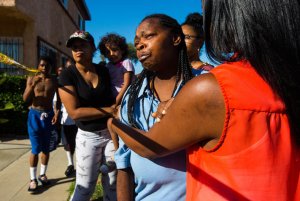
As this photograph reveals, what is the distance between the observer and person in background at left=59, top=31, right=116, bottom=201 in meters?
3.04

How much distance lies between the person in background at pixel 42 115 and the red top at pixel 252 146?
4.41 metres

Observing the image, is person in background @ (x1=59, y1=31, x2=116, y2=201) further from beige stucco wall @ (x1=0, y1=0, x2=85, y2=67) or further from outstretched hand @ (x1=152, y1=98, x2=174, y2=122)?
beige stucco wall @ (x1=0, y1=0, x2=85, y2=67)

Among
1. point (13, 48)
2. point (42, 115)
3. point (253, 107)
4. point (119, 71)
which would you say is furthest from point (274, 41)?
point (13, 48)

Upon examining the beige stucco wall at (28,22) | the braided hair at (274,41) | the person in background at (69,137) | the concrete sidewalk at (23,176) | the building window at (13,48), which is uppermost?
the beige stucco wall at (28,22)

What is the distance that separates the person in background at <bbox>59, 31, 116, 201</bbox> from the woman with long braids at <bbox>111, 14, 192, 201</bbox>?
1300 millimetres

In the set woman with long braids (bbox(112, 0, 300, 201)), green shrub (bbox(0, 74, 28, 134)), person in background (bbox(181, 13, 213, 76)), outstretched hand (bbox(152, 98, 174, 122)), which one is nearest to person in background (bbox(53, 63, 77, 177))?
person in background (bbox(181, 13, 213, 76))

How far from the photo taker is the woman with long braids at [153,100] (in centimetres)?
154

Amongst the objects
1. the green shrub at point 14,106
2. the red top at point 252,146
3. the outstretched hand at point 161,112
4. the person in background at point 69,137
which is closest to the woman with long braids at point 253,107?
the red top at point 252,146

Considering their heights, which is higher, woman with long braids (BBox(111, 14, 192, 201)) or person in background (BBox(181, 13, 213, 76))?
person in background (BBox(181, 13, 213, 76))

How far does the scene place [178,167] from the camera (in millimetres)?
1516

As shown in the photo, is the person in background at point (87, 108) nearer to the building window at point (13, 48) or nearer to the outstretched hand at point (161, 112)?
the outstretched hand at point (161, 112)

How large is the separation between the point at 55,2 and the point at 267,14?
15251 millimetres

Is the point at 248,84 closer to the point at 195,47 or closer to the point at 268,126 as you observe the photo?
the point at 268,126

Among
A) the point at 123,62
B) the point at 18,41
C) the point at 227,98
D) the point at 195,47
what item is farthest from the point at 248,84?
the point at 18,41
